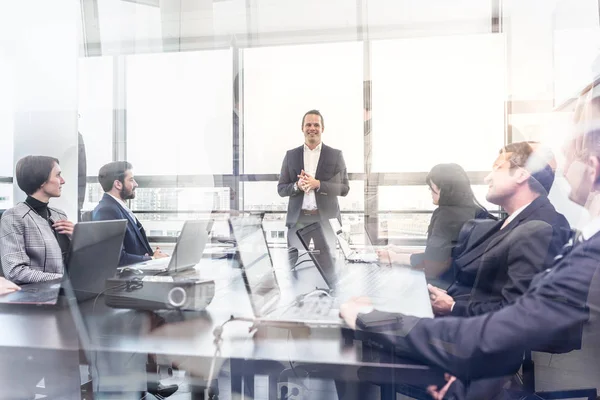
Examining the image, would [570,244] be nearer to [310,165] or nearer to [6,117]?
[310,165]

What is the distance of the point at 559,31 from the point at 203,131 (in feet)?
5.81

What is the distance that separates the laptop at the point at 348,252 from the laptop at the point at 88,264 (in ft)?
2.76

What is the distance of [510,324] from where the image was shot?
0.75 m

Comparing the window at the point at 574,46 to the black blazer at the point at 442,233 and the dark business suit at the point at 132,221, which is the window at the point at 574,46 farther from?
the dark business suit at the point at 132,221

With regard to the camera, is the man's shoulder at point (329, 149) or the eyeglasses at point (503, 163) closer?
the eyeglasses at point (503, 163)

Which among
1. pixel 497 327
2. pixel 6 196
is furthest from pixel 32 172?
pixel 497 327

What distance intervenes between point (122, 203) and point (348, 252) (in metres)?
1.04

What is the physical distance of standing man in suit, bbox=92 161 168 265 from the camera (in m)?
1.56

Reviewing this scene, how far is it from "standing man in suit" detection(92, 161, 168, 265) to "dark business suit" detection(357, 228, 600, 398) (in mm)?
1037

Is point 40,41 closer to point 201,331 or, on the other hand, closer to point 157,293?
point 157,293

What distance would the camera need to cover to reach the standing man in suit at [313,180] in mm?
1729

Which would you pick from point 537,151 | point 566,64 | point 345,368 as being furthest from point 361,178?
point 345,368

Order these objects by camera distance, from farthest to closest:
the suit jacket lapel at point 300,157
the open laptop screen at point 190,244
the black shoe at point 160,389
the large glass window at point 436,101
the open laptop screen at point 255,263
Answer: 1. the suit jacket lapel at point 300,157
2. the large glass window at point 436,101
3. the open laptop screen at point 190,244
4. the black shoe at point 160,389
5. the open laptop screen at point 255,263

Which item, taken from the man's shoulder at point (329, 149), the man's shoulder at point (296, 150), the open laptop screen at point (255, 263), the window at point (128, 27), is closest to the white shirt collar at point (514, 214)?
the open laptop screen at point (255, 263)
